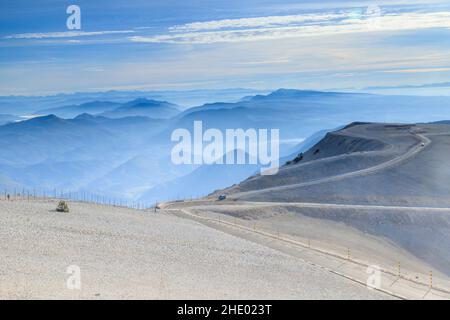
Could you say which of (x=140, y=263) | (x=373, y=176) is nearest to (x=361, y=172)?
(x=373, y=176)

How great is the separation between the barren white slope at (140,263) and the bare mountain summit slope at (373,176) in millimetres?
28131

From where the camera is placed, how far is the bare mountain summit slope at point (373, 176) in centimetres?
6638

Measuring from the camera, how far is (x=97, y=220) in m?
40.7

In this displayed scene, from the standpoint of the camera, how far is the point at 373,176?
72.4 metres

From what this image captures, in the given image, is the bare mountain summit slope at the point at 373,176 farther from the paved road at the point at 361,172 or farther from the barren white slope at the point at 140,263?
the barren white slope at the point at 140,263

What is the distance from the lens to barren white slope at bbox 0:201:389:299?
23.7 m

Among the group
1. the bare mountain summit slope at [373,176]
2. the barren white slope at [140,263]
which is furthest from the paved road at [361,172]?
the barren white slope at [140,263]

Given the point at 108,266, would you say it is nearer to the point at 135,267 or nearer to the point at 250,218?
the point at 135,267

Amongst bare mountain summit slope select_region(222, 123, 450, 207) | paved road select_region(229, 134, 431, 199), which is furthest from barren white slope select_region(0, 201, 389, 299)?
paved road select_region(229, 134, 431, 199)

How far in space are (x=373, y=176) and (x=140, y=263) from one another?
1942 inches

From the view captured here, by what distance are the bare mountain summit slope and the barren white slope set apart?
2813 cm

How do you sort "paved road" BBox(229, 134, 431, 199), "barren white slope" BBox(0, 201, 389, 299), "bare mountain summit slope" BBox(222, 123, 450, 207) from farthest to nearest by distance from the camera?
"paved road" BBox(229, 134, 431, 199) < "bare mountain summit slope" BBox(222, 123, 450, 207) < "barren white slope" BBox(0, 201, 389, 299)

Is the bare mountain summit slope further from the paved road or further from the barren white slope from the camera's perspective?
the barren white slope

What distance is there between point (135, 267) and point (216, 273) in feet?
13.2
